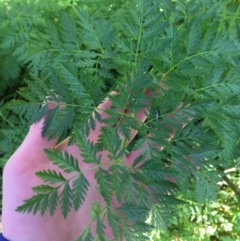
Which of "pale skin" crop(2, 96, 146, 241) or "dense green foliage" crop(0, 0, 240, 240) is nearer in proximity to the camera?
"dense green foliage" crop(0, 0, 240, 240)

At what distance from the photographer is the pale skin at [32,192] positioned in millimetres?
1461

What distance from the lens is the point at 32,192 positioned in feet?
4.76

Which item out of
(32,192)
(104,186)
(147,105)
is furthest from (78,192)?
(32,192)

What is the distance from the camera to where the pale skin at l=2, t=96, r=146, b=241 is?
146 centimetres

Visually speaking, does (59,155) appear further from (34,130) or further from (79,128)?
(34,130)

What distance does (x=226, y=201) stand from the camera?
234cm

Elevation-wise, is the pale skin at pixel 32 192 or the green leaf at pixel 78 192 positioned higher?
the green leaf at pixel 78 192

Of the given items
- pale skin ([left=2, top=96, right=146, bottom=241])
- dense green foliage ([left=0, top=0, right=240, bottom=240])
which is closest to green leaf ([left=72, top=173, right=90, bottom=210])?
dense green foliage ([left=0, top=0, right=240, bottom=240])

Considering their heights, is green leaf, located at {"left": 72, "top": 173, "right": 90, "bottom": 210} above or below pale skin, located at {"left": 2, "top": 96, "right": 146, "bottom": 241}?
above

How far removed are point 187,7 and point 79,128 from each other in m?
0.69

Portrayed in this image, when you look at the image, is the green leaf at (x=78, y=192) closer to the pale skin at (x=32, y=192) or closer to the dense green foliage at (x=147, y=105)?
the dense green foliage at (x=147, y=105)

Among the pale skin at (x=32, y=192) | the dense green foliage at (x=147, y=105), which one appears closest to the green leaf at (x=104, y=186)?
the dense green foliage at (x=147, y=105)

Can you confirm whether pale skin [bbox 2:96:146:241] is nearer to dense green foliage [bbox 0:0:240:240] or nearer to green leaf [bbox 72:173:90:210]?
dense green foliage [bbox 0:0:240:240]

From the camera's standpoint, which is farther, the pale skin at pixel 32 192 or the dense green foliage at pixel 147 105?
the pale skin at pixel 32 192
